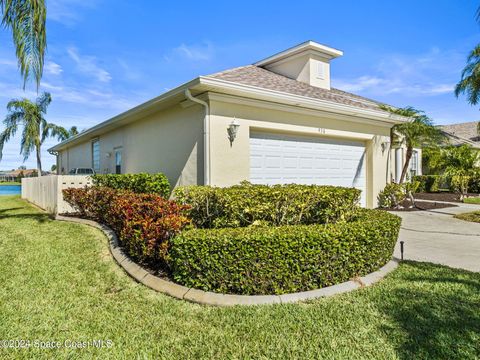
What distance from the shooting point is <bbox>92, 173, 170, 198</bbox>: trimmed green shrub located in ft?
26.4

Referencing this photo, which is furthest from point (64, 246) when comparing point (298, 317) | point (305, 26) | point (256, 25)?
point (305, 26)

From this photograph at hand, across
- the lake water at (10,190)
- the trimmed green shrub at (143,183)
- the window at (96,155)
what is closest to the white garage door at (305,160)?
the trimmed green shrub at (143,183)

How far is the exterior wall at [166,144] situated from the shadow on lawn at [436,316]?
5.44 m

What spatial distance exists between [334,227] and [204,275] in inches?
80.0

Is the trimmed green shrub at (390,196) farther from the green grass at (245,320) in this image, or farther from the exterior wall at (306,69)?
the green grass at (245,320)

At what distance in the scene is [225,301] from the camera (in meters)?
3.65

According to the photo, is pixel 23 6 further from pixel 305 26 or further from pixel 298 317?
pixel 305 26

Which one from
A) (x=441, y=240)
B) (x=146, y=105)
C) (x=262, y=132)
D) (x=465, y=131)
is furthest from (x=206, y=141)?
(x=465, y=131)

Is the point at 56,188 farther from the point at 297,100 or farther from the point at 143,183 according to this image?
the point at 297,100

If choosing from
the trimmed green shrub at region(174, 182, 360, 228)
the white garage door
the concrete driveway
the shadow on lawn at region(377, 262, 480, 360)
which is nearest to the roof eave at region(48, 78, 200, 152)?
the white garage door

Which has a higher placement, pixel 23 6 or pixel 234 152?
pixel 23 6

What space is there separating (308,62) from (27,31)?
9886 mm

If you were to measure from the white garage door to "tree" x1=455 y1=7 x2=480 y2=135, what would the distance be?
23.1ft

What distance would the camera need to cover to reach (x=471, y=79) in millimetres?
14664
